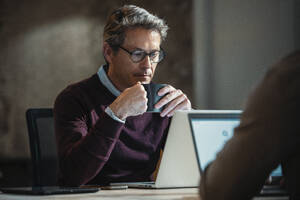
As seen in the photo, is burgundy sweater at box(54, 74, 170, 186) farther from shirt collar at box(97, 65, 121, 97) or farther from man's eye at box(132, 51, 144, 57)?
man's eye at box(132, 51, 144, 57)

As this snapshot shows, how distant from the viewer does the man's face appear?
1.99 m

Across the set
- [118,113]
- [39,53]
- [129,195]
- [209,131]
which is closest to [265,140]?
[209,131]

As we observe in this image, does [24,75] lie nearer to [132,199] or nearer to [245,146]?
[132,199]

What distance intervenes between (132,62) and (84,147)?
53 cm

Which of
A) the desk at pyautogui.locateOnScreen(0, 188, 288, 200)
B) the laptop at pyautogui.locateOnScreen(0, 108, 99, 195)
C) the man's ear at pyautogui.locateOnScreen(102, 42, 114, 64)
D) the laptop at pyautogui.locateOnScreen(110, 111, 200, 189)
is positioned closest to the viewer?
the desk at pyautogui.locateOnScreen(0, 188, 288, 200)

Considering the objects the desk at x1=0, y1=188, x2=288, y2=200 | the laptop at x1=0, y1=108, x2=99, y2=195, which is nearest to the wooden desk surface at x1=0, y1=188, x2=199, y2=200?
the desk at x1=0, y1=188, x2=288, y2=200

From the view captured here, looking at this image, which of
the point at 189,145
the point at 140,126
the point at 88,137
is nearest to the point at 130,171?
the point at 140,126

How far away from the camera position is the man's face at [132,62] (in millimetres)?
1988

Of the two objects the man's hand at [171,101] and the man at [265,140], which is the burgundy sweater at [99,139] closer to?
the man's hand at [171,101]

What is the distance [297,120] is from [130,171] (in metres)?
1.23

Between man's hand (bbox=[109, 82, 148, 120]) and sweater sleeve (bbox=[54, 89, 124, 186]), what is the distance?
40 millimetres

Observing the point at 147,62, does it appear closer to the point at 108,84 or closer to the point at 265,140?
the point at 108,84

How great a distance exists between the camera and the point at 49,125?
202cm

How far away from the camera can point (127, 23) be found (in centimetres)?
Result: 202
